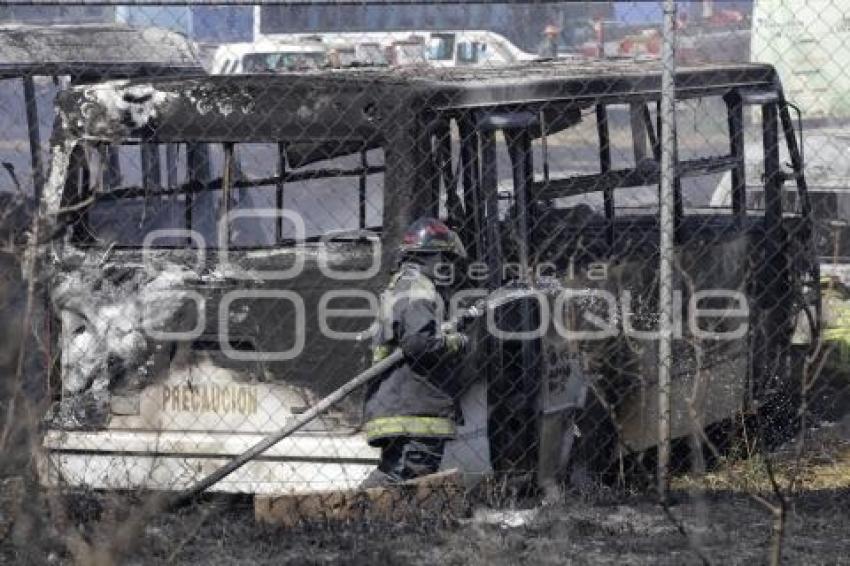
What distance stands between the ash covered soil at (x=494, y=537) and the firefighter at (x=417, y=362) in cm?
37

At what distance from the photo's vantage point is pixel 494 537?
19.6 ft

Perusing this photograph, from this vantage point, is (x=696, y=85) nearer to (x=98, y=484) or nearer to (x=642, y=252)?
(x=642, y=252)

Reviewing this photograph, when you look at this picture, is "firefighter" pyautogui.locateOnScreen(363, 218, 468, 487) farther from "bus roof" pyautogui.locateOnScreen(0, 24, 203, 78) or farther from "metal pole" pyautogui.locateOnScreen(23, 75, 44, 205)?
"bus roof" pyautogui.locateOnScreen(0, 24, 203, 78)

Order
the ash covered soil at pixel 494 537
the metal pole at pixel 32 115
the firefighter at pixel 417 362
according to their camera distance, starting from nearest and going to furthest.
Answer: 1. the ash covered soil at pixel 494 537
2. the firefighter at pixel 417 362
3. the metal pole at pixel 32 115

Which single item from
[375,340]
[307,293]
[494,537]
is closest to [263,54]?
[307,293]

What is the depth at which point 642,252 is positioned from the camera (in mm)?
8219

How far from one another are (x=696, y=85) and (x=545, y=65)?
763 millimetres

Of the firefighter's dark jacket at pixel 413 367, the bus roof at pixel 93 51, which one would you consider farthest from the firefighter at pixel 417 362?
the bus roof at pixel 93 51

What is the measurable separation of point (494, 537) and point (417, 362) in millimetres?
850

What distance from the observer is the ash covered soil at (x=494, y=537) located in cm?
569

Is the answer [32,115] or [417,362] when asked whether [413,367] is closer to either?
[417,362]

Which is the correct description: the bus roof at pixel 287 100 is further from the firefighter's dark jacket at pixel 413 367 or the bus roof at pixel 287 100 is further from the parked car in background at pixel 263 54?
the parked car in background at pixel 263 54

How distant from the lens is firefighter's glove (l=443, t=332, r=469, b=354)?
21.0 feet

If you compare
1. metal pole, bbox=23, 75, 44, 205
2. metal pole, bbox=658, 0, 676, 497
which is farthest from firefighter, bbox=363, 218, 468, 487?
metal pole, bbox=23, 75, 44, 205
